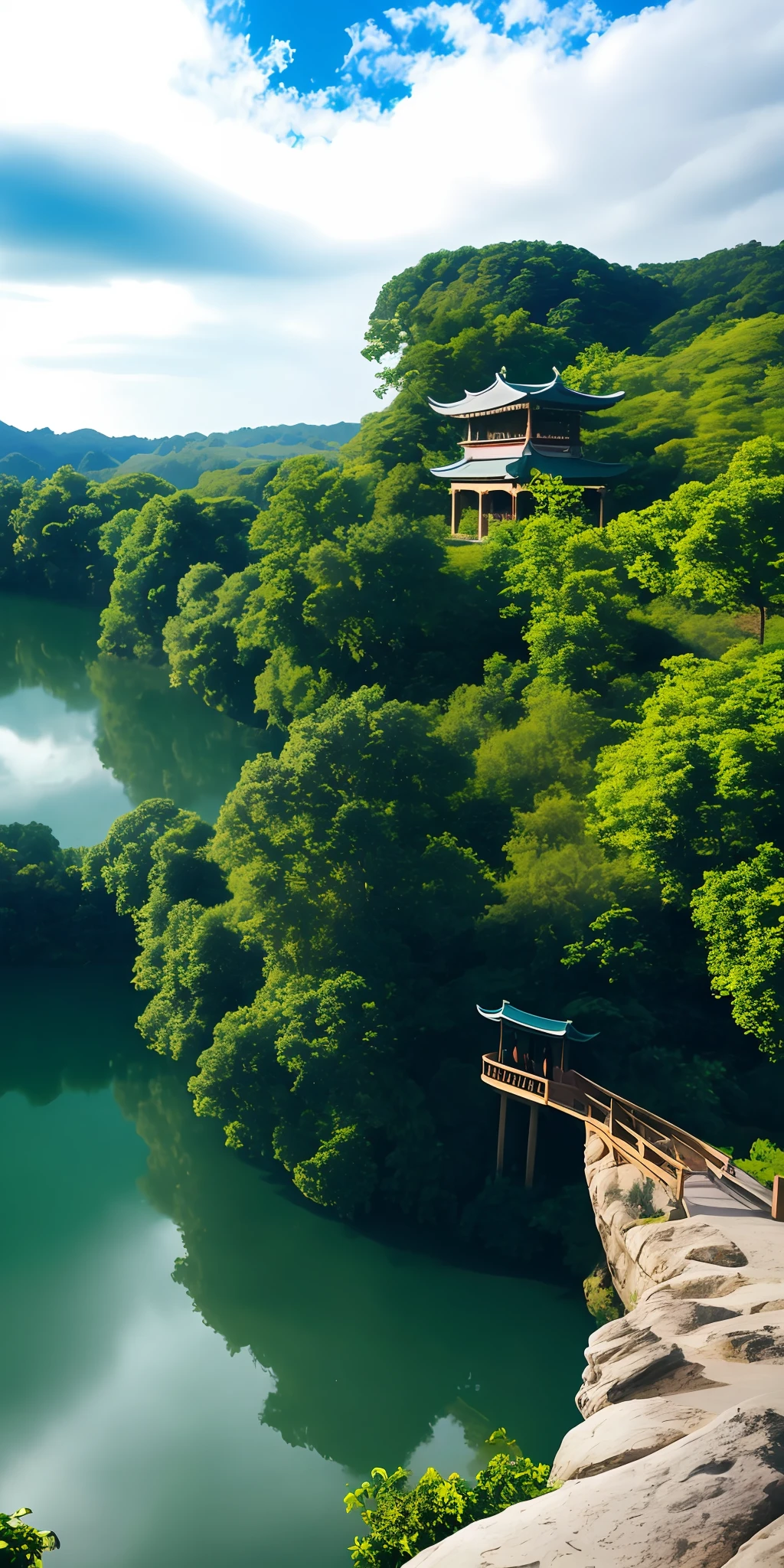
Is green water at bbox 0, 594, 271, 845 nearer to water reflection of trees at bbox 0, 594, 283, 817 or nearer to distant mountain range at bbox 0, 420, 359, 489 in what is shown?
water reflection of trees at bbox 0, 594, 283, 817

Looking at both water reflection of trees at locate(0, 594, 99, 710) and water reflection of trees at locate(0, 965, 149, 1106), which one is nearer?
water reflection of trees at locate(0, 965, 149, 1106)

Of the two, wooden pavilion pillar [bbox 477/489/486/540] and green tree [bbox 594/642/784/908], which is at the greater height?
wooden pavilion pillar [bbox 477/489/486/540]

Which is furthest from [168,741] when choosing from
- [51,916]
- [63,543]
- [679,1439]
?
[679,1439]

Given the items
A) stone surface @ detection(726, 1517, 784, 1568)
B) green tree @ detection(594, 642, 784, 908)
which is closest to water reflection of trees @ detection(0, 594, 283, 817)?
green tree @ detection(594, 642, 784, 908)

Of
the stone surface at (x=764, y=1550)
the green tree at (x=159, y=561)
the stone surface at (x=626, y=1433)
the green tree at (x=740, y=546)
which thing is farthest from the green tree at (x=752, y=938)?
the green tree at (x=159, y=561)

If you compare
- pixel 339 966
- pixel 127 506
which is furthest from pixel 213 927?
pixel 127 506

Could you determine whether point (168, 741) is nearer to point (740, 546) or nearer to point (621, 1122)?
point (740, 546)
